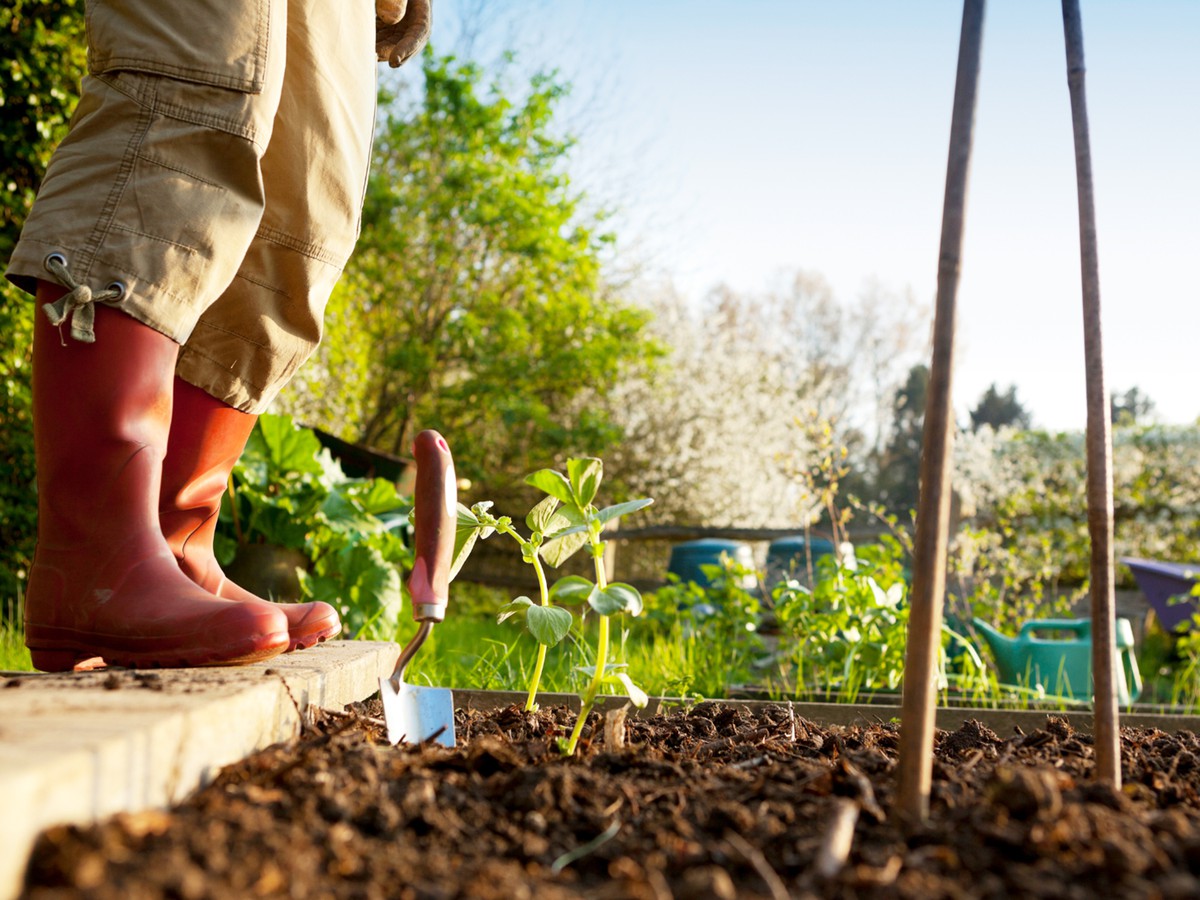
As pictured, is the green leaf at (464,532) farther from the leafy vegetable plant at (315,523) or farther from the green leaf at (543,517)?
the leafy vegetable plant at (315,523)

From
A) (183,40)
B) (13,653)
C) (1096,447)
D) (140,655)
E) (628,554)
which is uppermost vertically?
(628,554)

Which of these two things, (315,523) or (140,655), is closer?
(140,655)

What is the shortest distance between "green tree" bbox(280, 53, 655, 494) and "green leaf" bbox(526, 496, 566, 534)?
5.28 metres

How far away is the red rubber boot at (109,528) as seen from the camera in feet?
3.76

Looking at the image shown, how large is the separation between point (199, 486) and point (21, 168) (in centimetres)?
315

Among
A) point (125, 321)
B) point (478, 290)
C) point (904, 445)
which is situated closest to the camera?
point (125, 321)

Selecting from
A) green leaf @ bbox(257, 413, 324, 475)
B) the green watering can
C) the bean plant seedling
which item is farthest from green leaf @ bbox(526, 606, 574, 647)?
the green watering can

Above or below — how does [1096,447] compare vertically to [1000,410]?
below

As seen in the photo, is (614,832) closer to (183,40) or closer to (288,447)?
(183,40)

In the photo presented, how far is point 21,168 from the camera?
3.81m

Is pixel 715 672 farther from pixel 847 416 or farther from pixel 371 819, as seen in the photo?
pixel 847 416

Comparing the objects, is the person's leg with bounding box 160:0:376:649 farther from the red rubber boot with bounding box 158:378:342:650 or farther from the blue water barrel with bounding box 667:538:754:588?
the blue water barrel with bounding box 667:538:754:588

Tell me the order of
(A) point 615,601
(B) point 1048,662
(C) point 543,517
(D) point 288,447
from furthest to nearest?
(D) point 288,447 < (B) point 1048,662 < (C) point 543,517 < (A) point 615,601

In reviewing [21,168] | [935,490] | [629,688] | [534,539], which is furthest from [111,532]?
[21,168]
